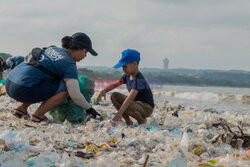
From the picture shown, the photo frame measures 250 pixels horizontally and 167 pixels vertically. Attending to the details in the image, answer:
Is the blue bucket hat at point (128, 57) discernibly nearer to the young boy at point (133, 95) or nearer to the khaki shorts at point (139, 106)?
the young boy at point (133, 95)

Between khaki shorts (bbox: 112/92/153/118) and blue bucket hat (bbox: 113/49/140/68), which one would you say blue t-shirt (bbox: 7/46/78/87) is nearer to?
blue bucket hat (bbox: 113/49/140/68)

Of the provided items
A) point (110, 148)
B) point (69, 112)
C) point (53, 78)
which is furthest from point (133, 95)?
point (110, 148)

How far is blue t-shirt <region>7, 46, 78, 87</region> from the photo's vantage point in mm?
3375

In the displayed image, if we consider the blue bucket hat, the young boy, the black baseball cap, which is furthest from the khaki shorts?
the black baseball cap

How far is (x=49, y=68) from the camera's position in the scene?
346cm

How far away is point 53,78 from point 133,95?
1.09 metres

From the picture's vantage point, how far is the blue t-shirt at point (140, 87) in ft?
12.6

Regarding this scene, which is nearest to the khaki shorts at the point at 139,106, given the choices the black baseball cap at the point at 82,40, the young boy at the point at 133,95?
the young boy at the point at 133,95

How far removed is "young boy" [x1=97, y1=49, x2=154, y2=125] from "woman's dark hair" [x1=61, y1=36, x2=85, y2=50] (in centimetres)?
61

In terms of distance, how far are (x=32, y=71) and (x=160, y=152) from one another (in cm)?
196

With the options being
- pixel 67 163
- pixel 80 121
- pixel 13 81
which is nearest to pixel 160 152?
pixel 67 163

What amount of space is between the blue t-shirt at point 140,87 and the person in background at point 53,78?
676mm

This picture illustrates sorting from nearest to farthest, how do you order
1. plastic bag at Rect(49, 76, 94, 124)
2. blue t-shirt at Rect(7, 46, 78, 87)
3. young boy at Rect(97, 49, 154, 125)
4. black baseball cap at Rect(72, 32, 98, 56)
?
blue t-shirt at Rect(7, 46, 78, 87)
black baseball cap at Rect(72, 32, 98, 56)
young boy at Rect(97, 49, 154, 125)
plastic bag at Rect(49, 76, 94, 124)

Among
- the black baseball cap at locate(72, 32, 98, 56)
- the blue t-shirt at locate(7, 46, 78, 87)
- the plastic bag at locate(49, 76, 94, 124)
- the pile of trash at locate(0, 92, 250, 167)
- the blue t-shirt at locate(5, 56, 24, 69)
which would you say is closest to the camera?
the pile of trash at locate(0, 92, 250, 167)
